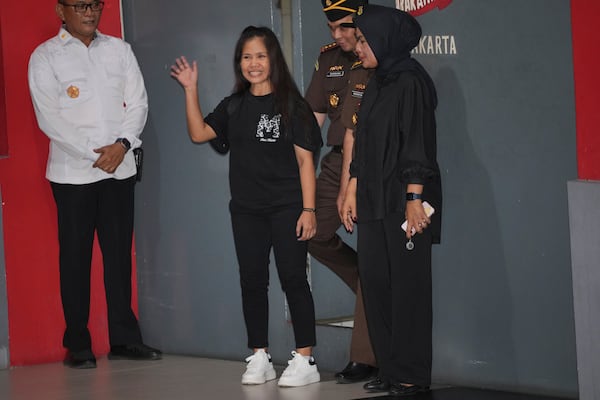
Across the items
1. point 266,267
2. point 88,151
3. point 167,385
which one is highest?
point 88,151

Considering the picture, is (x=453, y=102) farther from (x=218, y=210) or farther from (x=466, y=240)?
(x=218, y=210)

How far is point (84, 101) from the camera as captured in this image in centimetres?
566

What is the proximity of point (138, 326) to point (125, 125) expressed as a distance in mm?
1055

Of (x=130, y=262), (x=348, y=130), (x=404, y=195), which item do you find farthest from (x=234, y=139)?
(x=130, y=262)

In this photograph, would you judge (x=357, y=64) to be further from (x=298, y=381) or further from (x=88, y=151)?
(x=88, y=151)

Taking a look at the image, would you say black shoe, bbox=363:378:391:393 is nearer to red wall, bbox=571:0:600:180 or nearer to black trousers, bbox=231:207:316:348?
black trousers, bbox=231:207:316:348

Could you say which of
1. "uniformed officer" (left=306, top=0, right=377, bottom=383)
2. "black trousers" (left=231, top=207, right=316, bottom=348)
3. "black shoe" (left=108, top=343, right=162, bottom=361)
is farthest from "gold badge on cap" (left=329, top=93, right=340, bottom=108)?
"black shoe" (left=108, top=343, right=162, bottom=361)

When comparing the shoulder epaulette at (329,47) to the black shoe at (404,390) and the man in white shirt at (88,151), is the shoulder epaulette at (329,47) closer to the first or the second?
the man in white shirt at (88,151)

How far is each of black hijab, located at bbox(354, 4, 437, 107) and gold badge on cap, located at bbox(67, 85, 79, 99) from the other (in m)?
1.83

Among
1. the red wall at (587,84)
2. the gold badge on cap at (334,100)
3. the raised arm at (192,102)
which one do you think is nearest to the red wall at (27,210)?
the raised arm at (192,102)

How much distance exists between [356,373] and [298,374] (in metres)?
0.24

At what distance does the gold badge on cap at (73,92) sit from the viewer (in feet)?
18.5

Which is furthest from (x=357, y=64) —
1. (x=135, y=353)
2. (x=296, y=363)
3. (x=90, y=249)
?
(x=135, y=353)

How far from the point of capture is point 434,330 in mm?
4797
